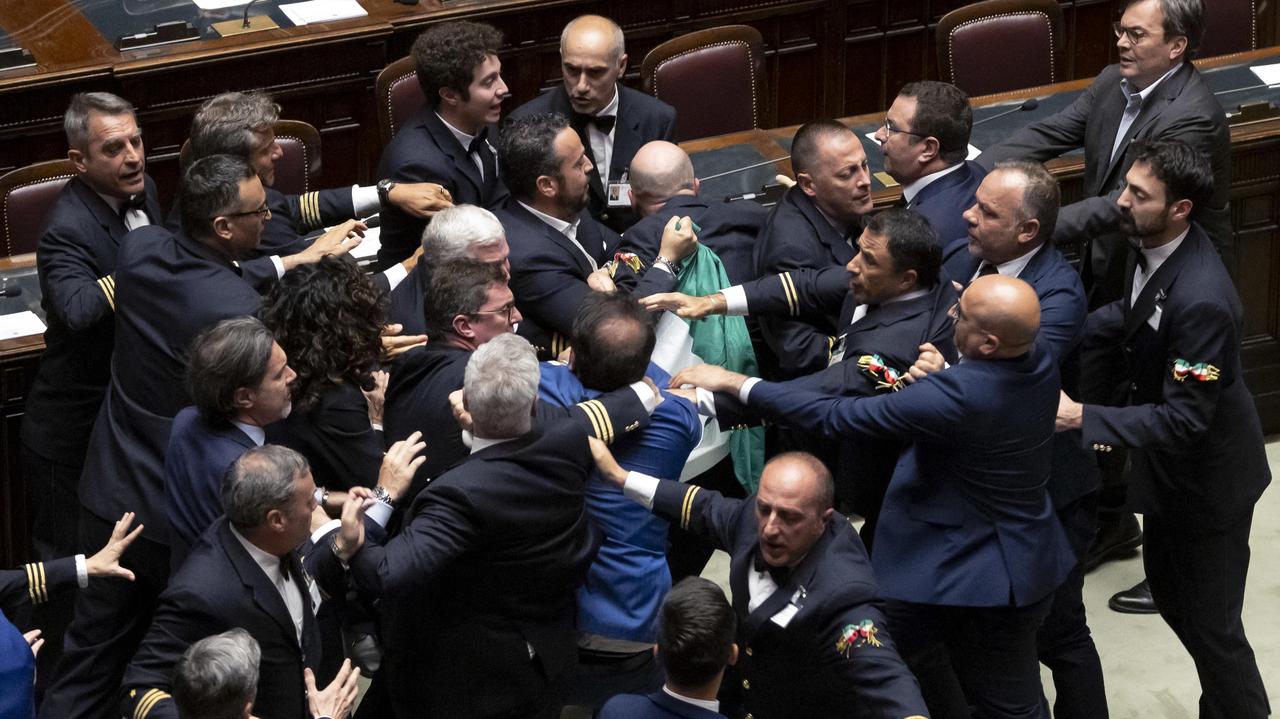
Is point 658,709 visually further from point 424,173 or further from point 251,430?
point 424,173

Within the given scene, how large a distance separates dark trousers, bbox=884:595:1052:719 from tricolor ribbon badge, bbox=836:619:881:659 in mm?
587

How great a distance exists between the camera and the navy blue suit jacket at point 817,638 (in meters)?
3.78

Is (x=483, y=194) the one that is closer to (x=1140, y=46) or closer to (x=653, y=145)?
(x=653, y=145)

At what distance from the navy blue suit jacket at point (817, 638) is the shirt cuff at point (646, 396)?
0.28 metres

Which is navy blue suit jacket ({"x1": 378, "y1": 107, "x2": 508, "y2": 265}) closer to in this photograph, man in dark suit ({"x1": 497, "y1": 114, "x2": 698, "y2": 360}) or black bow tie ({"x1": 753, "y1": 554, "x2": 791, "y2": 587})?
man in dark suit ({"x1": 497, "y1": 114, "x2": 698, "y2": 360})

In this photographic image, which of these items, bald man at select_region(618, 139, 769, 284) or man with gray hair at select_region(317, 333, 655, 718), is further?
bald man at select_region(618, 139, 769, 284)

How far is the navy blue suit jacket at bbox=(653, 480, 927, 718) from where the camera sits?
378 cm

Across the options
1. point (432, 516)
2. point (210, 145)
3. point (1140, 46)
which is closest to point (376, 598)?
point (432, 516)

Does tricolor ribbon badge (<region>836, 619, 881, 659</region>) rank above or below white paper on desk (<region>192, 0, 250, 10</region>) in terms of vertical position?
below

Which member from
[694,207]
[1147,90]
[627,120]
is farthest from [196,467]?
[1147,90]

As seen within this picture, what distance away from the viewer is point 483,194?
17.8ft

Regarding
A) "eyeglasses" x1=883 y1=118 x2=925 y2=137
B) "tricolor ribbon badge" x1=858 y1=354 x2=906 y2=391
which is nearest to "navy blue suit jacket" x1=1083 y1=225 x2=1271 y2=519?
"tricolor ribbon badge" x1=858 y1=354 x2=906 y2=391

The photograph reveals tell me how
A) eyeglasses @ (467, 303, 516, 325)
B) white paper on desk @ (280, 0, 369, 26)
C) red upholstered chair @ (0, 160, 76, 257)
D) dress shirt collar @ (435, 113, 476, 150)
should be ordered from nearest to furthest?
eyeglasses @ (467, 303, 516, 325), dress shirt collar @ (435, 113, 476, 150), red upholstered chair @ (0, 160, 76, 257), white paper on desk @ (280, 0, 369, 26)

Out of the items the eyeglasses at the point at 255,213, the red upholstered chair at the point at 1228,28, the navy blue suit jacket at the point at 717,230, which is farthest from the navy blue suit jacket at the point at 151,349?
the red upholstered chair at the point at 1228,28
